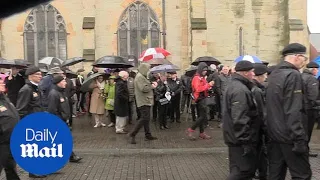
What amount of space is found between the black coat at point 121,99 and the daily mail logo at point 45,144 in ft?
19.8

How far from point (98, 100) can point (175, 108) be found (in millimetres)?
2681

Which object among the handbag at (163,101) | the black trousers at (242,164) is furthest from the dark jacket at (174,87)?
the black trousers at (242,164)

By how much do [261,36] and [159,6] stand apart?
606 centimetres

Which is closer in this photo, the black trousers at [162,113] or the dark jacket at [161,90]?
the black trousers at [162,113]

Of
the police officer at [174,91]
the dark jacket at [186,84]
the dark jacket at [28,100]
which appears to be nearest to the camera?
the dark jacket at [28,100]

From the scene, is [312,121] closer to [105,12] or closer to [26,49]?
[105,12]

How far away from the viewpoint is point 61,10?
2323 centimetres

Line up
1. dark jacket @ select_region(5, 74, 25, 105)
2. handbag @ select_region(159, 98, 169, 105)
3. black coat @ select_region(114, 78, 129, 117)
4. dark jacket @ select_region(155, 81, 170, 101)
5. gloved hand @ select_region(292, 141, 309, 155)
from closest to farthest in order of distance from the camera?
gloved hand @ select_region(292, 141, 309, 155) < dark jacket @ select_region(5, 74, 25, 105) < black coat @ select_region(114, 78, 129, 117) < handbag @ select_region(159, 98, 169, 105) < dark jacket @ select_region(155, 81, 170, 101)

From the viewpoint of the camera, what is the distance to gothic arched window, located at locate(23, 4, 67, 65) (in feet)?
77.2

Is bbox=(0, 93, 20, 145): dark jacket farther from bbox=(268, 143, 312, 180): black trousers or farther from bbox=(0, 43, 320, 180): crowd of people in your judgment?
bbox=(268, 143, 312, 180): black trousers

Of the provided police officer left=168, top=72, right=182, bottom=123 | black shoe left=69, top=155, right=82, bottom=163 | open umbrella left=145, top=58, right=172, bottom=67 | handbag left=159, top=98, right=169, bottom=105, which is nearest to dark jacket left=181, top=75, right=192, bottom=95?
police officer left=168, top=72, right=182, bottom=123

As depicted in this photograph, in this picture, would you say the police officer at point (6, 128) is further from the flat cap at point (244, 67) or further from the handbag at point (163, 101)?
the handbag at point (163, 101)

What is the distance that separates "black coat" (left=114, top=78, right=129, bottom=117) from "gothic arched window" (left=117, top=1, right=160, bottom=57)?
12.2 meters

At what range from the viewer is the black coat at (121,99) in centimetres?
1150
